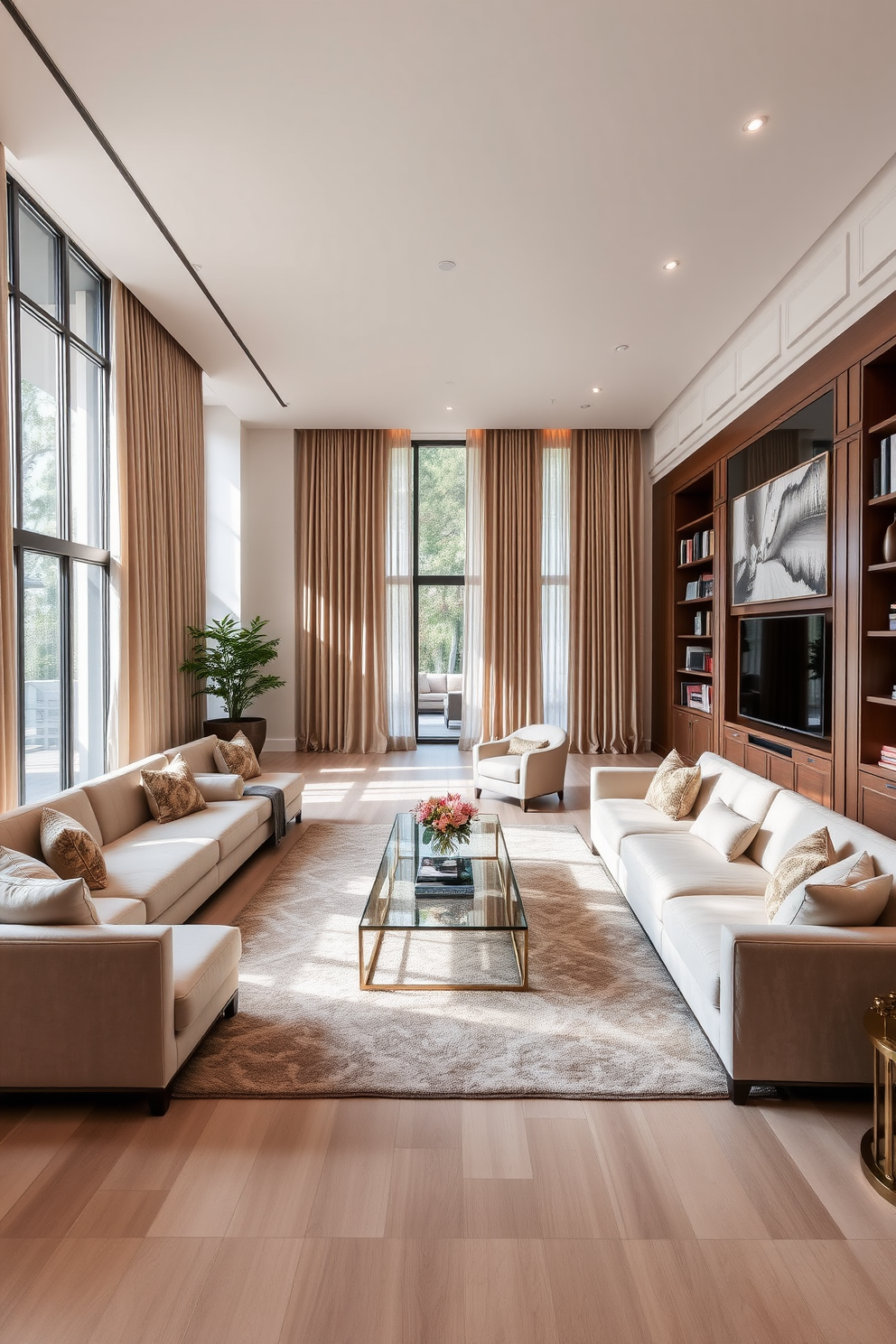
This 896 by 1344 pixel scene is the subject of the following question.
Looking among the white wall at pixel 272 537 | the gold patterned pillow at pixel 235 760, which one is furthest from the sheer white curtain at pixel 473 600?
the gold patterned pillow at pixel 235 760

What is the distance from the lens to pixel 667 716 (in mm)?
7504

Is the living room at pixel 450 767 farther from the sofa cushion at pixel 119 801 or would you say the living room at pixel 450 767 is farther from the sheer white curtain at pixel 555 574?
the sheer white curtain at pixel 555 574

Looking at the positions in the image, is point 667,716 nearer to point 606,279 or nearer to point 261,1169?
point 606,279

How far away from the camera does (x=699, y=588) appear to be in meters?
6.60

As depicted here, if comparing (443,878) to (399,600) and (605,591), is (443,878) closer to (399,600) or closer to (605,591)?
(399,600)

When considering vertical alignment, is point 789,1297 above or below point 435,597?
below

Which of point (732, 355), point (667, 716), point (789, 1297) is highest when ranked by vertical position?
point (732, 355)

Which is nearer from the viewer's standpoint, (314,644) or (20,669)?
(20,669)

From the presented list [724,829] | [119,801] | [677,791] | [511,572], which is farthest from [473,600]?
[724,829]

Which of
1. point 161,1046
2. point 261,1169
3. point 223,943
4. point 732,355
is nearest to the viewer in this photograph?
point 261,1169

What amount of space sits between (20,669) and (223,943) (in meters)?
2.17

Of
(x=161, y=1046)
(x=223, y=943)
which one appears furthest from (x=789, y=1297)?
(x=223, y=943)

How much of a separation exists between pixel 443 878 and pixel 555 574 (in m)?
5.48

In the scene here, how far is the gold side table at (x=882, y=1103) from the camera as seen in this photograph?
1.81 meters
